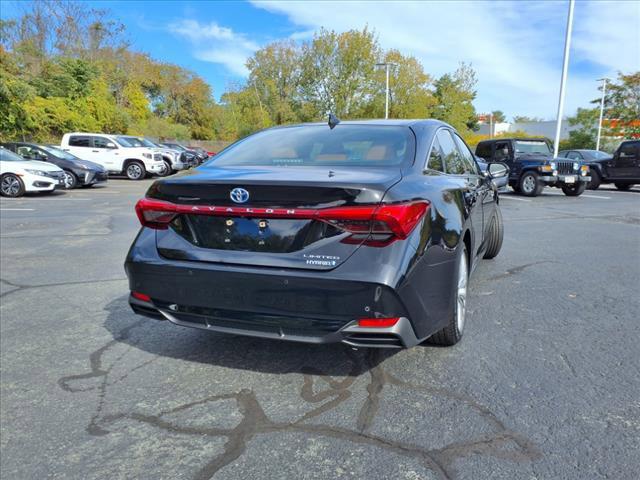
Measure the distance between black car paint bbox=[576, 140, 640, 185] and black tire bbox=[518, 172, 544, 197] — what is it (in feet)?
16.7

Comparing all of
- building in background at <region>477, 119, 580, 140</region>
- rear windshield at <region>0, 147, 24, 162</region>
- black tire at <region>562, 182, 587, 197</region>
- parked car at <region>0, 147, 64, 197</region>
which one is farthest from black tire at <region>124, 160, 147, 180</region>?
building in background at <region>477, 119, 580, 140</region>

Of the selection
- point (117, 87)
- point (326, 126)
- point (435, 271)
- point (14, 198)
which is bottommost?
point (14, 198)

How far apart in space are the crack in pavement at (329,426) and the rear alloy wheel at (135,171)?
64.3 ft

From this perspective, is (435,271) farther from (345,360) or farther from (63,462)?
(63,462)

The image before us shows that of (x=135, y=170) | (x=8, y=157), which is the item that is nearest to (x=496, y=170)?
(x=8, y=157)

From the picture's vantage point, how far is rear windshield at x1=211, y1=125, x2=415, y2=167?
3.16 metres

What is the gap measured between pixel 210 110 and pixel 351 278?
64.3 meters

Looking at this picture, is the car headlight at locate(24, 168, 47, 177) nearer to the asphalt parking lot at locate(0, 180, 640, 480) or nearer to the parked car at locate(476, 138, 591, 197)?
the asphalt parking lot at locate(0, 180, 640, 480)

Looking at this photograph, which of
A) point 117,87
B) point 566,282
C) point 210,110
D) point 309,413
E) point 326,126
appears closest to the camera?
point 309,413

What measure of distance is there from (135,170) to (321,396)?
816 inches

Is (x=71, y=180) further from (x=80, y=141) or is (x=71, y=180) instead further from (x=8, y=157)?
(x=80, y=141)

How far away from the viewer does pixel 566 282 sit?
16.7 ft

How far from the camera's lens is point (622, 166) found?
18.5 meters

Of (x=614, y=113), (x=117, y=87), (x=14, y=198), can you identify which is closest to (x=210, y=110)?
(x=117, y=87)
